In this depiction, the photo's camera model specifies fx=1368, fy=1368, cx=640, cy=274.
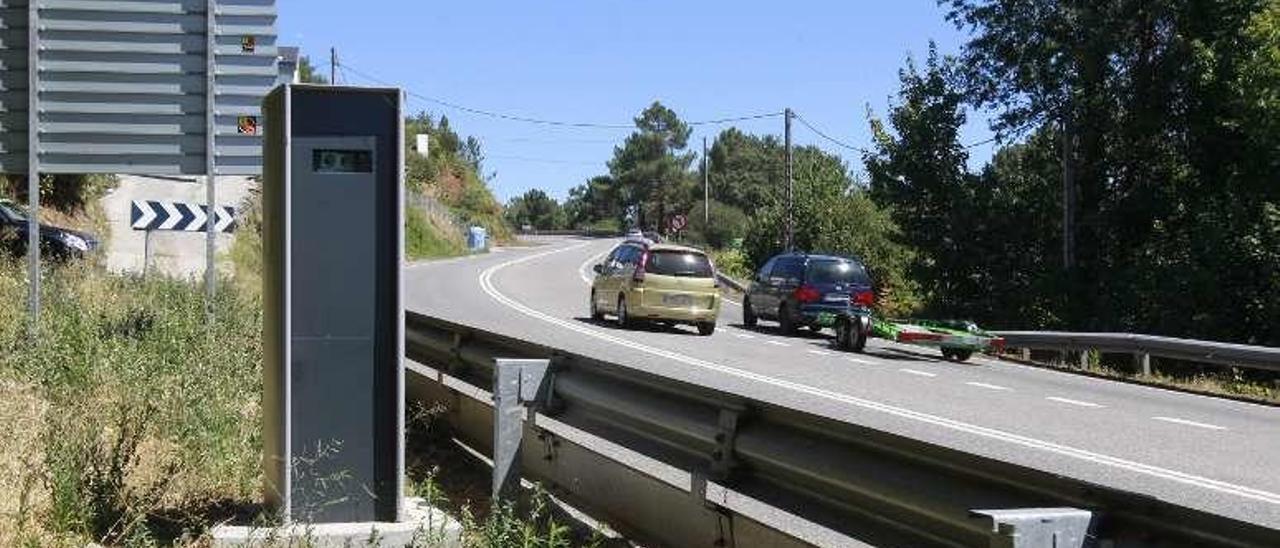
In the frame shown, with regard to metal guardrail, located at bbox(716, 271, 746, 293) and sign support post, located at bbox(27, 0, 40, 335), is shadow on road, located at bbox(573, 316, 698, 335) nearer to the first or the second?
sign support post, located at bbox(27, 0, 40, 335)

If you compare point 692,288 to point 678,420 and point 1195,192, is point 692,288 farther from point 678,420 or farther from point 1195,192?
point 678,420

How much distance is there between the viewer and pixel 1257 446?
42.2 ft

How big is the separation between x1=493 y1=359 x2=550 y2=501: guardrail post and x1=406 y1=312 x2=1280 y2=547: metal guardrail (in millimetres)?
65

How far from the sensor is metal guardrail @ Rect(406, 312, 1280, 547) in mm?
3215

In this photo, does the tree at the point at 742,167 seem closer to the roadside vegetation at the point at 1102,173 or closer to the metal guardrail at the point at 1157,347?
the roadside vegetation at the point at 1102,173

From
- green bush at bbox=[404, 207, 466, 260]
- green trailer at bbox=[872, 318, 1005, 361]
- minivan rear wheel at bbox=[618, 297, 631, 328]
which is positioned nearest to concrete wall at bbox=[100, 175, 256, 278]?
minivan rear wheel at bbox=[618, 297, 631, 328]

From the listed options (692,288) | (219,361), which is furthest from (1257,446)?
(692,288)

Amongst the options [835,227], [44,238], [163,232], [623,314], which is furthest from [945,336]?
[835,227]

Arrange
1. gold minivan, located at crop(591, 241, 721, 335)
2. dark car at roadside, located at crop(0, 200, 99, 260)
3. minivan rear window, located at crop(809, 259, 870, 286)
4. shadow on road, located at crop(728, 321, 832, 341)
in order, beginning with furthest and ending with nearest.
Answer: shadow on road, located at crop(728, 321, 832, 341) → minivan rear window, located at crop(809, 259, 870, 286) → gold minivan, located at crop(591, 241, 721, 335) → dark car at roadside, located at crop(0, 200, 99, 260)

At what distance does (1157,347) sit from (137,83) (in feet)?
49.6

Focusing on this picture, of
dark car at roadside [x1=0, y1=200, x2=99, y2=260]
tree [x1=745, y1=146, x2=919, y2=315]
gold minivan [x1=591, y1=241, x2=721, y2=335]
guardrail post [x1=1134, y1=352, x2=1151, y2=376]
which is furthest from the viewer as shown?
tree [x1=745, y1=146, x2=919, y2=315]

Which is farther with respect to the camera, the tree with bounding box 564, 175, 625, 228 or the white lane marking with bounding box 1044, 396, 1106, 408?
the tree with bounding box 564, 175, 625, 228

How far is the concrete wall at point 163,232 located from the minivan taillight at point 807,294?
1318 cm

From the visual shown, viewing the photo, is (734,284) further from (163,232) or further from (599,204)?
(599,204)
